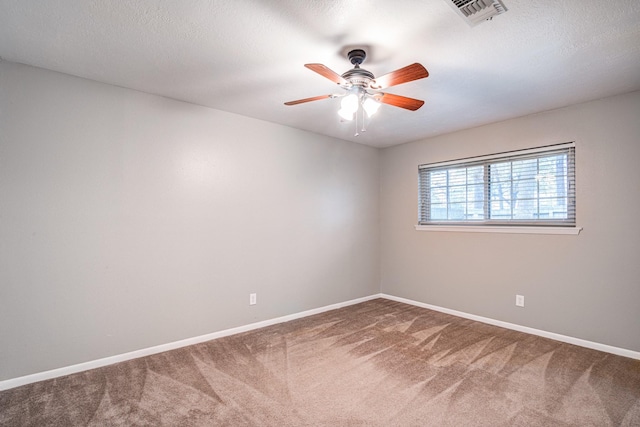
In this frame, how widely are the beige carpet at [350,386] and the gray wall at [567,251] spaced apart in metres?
0.35

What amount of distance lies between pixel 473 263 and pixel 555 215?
100 centimetres

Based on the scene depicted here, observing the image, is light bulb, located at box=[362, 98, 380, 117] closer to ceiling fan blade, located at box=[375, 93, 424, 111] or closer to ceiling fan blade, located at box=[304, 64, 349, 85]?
ceiling fan blade, located at box=[375, 93, 424, 111]

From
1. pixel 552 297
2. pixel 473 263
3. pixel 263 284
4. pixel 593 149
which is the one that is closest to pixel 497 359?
pixel 552 297

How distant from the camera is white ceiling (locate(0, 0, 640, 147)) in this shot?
1742mm

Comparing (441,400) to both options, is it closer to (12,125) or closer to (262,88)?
(262,88)

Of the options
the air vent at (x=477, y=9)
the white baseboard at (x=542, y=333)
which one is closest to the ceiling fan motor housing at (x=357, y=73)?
the air vent at (x=477, y=9)

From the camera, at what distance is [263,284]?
3.59 metres

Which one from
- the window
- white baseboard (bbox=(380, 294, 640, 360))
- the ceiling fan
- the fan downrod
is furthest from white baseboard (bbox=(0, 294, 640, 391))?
the fan downrod

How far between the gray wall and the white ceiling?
326mm

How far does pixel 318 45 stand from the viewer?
2074 millimetres

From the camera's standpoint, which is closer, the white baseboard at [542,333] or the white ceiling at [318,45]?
the white ceiling at [318,45]

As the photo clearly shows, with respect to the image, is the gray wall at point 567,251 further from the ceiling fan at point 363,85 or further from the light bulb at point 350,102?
the light bulb at point 350,102

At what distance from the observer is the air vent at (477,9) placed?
160cm

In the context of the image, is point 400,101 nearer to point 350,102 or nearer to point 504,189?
point 350,102
